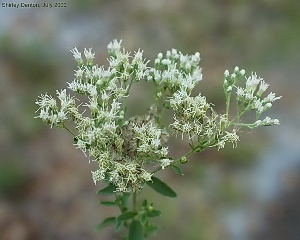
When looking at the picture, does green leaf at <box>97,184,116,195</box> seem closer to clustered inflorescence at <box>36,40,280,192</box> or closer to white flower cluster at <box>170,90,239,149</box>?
clustered inflorescence at <box>36,40,280,192</box>

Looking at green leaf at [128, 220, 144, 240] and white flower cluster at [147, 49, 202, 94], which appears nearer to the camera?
white flower cluster at [147, 49, 202, 94]

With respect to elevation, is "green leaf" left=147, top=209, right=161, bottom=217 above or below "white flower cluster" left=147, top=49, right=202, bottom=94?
below

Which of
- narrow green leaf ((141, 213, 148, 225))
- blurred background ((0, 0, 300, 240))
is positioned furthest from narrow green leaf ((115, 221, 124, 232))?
blurred background ((0, 0, 300, 240))

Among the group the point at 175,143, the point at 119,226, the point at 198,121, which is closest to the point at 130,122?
the point at 198,121

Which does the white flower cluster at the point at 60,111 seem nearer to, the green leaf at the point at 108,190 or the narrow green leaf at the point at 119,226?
the green leaf at the point at 108,190

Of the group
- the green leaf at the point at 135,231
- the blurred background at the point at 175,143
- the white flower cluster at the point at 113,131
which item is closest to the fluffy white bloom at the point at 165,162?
the white flower cluster at the point at 113,131

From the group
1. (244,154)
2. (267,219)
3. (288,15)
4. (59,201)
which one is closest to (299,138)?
(244,154)

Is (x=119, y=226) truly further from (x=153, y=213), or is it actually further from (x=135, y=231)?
(x=153, y=213)
